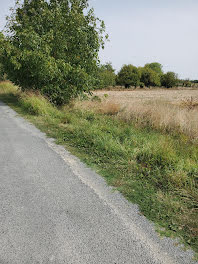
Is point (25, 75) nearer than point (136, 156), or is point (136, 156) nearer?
point (136, 156)

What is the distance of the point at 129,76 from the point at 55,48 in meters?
54.9

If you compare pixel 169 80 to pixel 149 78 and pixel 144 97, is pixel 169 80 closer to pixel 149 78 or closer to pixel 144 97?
pixel 149 78

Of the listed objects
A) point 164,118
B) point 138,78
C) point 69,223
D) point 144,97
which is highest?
point 138,78

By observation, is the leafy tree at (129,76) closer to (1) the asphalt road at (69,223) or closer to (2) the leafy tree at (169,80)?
(2) the leafy tree at (169,80)

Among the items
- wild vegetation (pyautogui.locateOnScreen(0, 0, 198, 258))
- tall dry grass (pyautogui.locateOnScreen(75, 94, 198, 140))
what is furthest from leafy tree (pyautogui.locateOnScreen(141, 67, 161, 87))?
tall dry grass (pyautogui.locateOnScreen(75, 94, 198, 140))

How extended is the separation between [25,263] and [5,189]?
1.74 metres

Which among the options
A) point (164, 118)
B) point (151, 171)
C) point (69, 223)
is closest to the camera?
point (69, 223)

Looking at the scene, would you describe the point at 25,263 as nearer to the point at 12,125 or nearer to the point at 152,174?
the point at 152,174

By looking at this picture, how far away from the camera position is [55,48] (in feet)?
44.9

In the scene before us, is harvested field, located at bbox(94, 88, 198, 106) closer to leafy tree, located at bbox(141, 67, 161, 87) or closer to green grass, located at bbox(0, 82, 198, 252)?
green grass, located at bbox(0, 82, 198, 252)

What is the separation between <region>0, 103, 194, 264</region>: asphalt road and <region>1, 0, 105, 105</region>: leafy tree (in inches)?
357

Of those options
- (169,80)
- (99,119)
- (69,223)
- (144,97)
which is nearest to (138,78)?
(169,80)

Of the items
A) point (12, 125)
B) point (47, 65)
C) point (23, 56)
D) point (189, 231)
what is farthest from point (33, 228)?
point (23, 56)

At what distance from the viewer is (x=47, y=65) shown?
1208 cm
